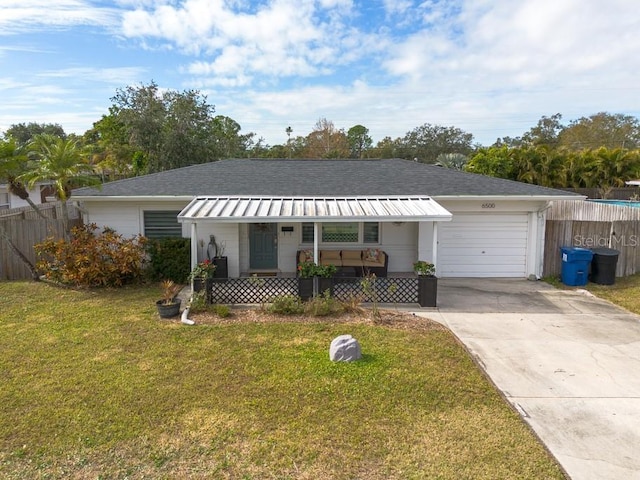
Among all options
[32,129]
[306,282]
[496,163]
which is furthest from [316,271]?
[32,129]

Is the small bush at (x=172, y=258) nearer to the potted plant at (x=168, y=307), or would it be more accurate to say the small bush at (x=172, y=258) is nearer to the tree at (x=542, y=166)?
the potted plant at (x=168, y=307)

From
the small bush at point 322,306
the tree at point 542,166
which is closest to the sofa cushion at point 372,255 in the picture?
the small bush at point 322,306

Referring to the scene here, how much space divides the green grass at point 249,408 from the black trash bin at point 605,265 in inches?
267

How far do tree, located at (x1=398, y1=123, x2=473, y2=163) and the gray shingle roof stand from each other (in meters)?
48.4

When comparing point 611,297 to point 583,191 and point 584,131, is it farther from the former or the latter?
point 584,131

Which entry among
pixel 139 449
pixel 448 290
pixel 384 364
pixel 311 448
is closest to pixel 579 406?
pixel 384 364

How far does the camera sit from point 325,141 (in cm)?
6056

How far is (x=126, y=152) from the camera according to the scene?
38344mm

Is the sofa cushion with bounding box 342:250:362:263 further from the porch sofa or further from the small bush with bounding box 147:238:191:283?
the small bush with bounding box 147:238:191:283

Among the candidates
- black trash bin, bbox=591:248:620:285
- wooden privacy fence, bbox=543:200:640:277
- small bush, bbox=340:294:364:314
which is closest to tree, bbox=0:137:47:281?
small bush, bbox=340:294:364:314

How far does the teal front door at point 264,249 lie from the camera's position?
45.3 feet

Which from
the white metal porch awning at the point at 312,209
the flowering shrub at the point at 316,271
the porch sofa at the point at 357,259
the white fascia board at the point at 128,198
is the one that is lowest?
the porch sofa at the point at 357,259

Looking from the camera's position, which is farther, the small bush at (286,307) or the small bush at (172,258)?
the small bush at (172,258)

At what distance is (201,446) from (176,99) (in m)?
32.0
